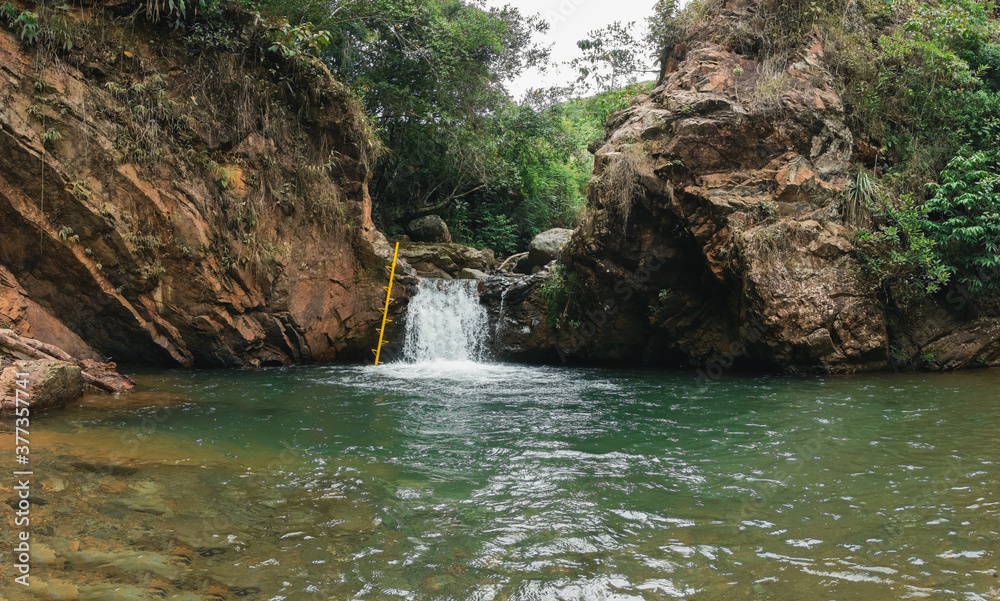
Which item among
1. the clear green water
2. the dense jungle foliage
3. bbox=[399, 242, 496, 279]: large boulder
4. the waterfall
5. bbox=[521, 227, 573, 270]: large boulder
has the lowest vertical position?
the clear green water

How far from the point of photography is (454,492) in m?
3.99

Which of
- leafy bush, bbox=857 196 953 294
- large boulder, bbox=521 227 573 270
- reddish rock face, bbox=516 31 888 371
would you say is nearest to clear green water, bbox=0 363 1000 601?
reddish rock face, bbox=516 31 888 371

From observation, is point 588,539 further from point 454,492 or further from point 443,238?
point 443,238

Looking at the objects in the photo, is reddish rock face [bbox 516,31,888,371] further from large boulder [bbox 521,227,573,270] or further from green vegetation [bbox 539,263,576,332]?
large boulder [bbox 521,227,573,270]

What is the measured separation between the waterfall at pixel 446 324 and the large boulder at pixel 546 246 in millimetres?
4239

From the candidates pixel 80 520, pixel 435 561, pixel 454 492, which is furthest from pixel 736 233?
pixel 80 520

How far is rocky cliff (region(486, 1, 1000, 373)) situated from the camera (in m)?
9.16

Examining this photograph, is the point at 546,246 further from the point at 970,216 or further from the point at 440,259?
the point at 970,216

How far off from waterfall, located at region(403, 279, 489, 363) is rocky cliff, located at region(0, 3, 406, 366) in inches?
37.0

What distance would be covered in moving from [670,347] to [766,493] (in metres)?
7.91

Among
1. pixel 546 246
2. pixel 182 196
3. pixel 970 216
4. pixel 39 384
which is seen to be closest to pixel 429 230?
pixel 546 246

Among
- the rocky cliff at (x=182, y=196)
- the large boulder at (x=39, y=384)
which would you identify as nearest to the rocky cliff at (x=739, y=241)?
the rocky cliff at (x=182, y=196)

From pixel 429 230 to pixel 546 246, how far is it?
3.87 meters

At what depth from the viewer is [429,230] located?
58.9ft
